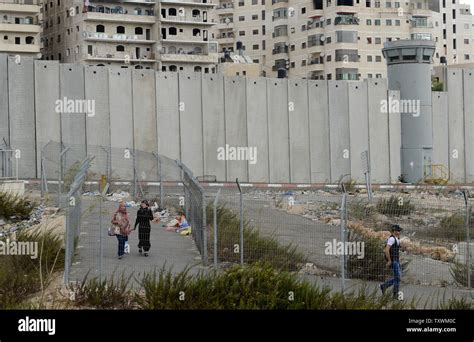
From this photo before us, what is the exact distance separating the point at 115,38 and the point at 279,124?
1538 inches

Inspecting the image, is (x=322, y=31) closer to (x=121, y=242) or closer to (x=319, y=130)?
(x=319, y=130)

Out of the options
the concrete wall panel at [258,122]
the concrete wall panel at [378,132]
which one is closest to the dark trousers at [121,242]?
the concrete wall panel at [258,122]

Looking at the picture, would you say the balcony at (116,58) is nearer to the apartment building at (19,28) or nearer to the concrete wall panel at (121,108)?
the apartment building at (19,28)

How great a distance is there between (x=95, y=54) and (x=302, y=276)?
6023 cm

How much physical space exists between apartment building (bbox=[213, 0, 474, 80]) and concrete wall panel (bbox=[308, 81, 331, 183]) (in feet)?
123

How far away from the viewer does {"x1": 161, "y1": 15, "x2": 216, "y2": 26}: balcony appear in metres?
75.6

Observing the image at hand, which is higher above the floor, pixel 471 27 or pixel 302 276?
pixel 471 27

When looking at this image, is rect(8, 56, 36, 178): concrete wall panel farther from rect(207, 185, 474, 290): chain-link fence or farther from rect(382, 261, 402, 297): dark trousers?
rect(382, 261, 402, 297): dark trousers

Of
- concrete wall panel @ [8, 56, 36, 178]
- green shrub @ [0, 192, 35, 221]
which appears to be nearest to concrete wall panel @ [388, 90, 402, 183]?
concrete wall panel @ [8, 56, 36, 178]

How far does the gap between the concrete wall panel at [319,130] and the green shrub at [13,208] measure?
19.0 meters

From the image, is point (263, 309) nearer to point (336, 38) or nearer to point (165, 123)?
point (165, 123)

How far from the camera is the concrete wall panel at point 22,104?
31.2 metres
